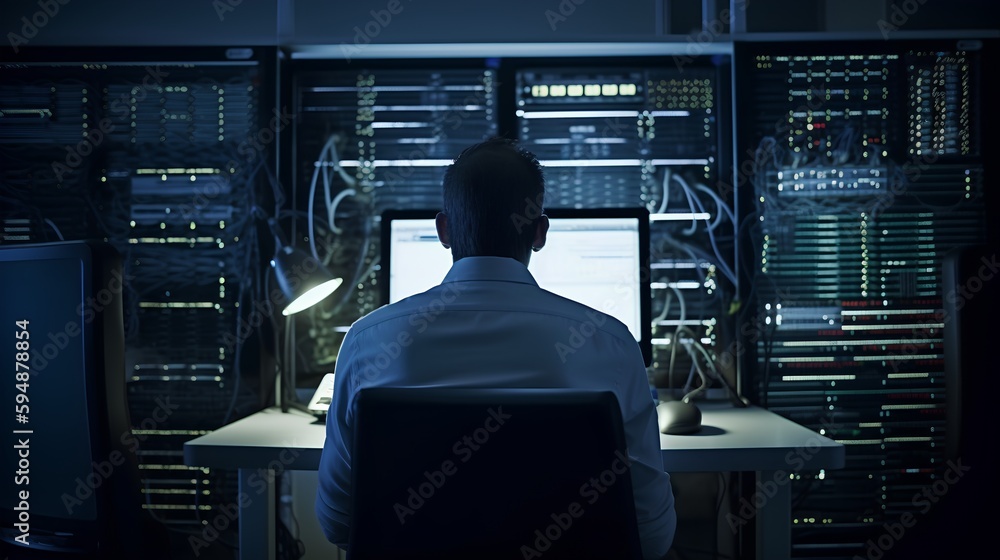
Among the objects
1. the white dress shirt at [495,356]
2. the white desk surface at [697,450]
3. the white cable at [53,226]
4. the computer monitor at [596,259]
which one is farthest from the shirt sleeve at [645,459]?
the white cable at [53,226]

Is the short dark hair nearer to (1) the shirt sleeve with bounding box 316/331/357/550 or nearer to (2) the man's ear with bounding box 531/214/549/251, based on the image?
(2) the man's ear with bounding box 531/214/549/251

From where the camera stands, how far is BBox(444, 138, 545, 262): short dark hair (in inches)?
37.4

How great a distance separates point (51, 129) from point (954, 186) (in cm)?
220

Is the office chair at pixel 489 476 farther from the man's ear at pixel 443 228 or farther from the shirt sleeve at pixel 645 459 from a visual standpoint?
the man's ear at pixel 443 228

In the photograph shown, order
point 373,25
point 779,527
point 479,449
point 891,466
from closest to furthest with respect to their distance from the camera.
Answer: point 479,449 → point 779,527 → point 891,466 → point 373,25

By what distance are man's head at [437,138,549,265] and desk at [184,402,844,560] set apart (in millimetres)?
528

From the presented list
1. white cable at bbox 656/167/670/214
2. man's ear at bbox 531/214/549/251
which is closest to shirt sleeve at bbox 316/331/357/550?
man's ear at bbox 531/214/549/251

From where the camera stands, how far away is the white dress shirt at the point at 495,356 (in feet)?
2.63

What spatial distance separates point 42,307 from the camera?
1.06 m

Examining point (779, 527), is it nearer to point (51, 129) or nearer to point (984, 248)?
point (984, 248)

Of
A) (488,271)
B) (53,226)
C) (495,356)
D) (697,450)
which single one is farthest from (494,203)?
(53,226)

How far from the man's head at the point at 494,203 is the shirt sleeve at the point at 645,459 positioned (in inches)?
9.2

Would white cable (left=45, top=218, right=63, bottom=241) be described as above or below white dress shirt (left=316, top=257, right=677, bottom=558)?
above

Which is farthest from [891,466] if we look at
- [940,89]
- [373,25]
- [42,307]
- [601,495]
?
[373,25]
